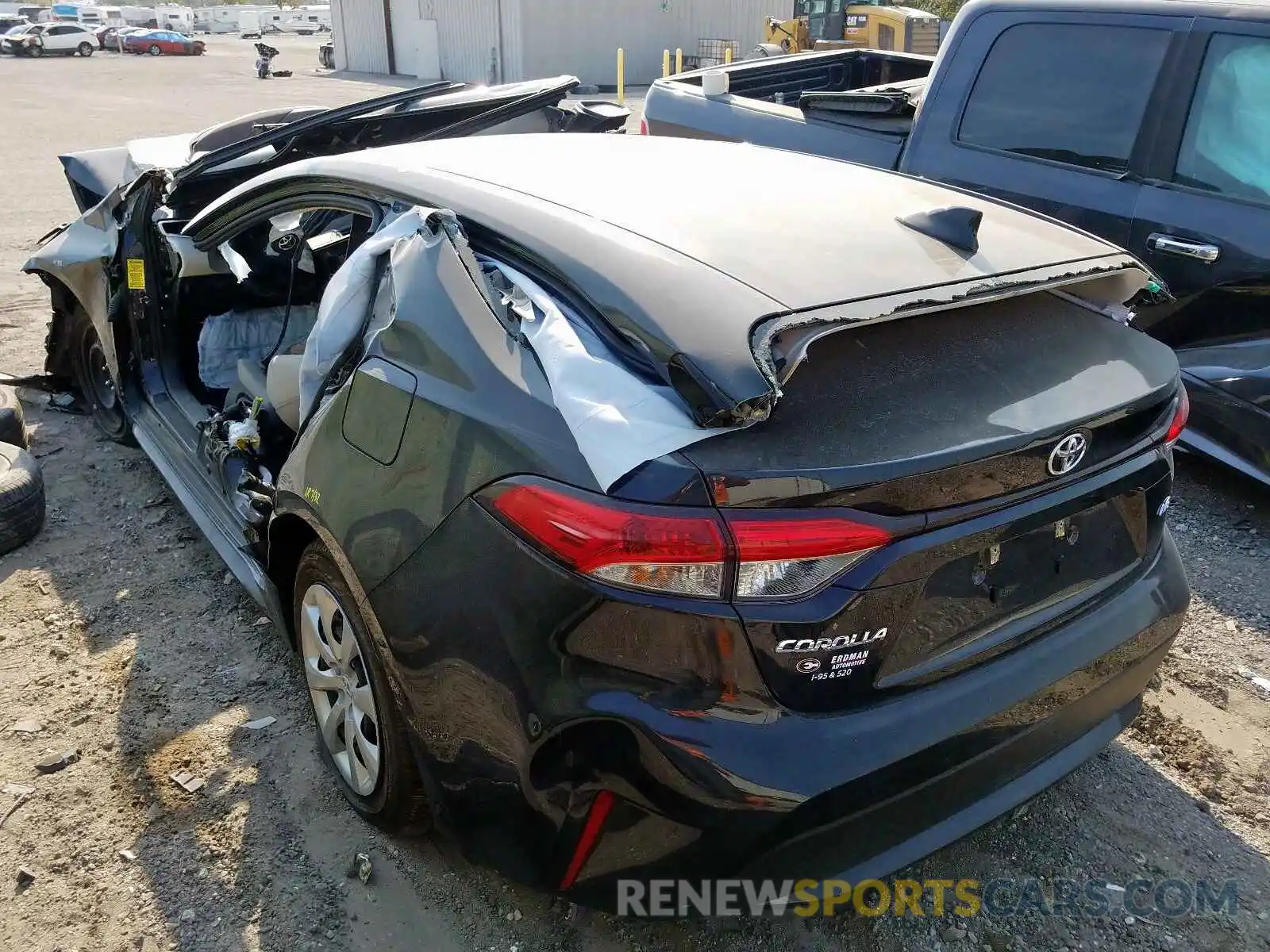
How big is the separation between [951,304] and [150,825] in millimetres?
2300

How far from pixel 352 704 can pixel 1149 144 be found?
12.1 feet

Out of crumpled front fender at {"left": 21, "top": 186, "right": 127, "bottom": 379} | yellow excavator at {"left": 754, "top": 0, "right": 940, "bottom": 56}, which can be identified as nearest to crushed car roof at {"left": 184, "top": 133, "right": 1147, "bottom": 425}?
crumpled front fender at {"left": 21, "top": 186, "right": 127, "bottom": 379}

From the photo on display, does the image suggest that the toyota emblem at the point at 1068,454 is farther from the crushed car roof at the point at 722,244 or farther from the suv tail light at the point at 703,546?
the suv tail light at the point at 703,546

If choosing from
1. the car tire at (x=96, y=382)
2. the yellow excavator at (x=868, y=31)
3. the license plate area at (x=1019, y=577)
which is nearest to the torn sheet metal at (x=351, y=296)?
the license plate area at (x=1019, y=577)

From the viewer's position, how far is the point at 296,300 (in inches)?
166

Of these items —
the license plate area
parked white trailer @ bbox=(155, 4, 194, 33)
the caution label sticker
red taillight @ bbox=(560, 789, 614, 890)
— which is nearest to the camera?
red taillight @ bbox=(560, 789, 614, 890)

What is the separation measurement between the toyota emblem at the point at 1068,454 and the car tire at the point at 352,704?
1.46 m

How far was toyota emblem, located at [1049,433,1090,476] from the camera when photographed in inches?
75.7

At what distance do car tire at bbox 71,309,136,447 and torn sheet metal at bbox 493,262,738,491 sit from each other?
3.31 meters

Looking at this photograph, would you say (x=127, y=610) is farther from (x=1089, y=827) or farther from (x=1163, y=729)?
(x=1163, y=729)

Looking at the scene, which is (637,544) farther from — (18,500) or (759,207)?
(18,500)

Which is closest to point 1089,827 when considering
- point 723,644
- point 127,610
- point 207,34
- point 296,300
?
point 723,644

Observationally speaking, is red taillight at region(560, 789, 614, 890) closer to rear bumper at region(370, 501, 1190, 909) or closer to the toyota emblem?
rear bumper at region(370, 501, 1190, 909)

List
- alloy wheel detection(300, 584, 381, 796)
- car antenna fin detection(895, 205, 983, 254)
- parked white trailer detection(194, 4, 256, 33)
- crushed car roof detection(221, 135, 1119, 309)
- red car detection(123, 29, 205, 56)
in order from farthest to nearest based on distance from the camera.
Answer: parked white trailer detection(194, 4, 256, 33), red car detection(123, 29, 205, 56), alloy wheel detection(300, 584, 381, 796), car antenna fin detection(895, 205, 983, 254), crushed car roof detection(221, 135, 1119, 309)
